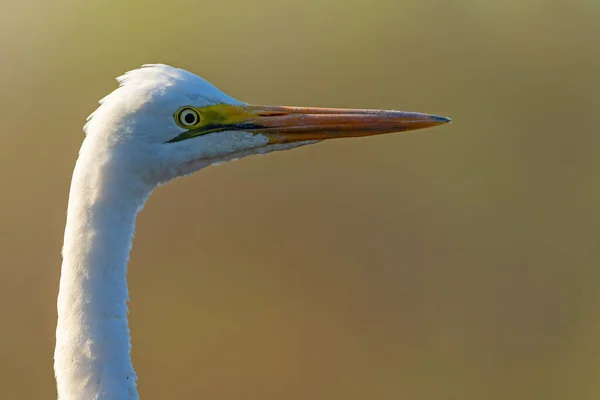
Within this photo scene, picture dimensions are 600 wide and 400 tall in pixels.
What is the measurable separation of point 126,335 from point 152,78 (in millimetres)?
712

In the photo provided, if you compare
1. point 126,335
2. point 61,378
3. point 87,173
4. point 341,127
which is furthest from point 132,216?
point 341,127

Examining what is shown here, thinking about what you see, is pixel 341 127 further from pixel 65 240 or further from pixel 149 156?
pixel 65 240

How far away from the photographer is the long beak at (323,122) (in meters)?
2.10

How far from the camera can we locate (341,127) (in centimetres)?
214

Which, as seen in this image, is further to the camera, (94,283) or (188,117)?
(188,117)

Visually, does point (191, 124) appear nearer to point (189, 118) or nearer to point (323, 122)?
point (189, 118)

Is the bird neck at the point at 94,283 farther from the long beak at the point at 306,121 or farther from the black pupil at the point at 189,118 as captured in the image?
the long beak at the point at 306,121

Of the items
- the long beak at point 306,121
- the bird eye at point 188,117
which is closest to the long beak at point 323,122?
the long beak at point 306,121

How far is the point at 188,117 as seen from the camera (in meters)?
1.95

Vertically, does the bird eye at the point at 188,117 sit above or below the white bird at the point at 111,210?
above

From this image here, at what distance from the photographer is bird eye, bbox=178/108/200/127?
6.33ft

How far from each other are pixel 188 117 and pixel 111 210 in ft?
1.20

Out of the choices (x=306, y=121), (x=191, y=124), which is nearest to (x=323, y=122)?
(x=306, y=121)

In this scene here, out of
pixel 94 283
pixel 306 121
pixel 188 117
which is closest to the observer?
pixel 94 283
